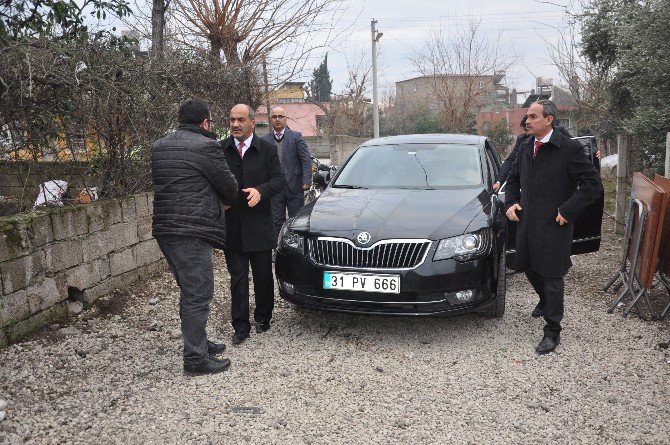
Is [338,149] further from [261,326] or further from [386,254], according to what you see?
[386,254]

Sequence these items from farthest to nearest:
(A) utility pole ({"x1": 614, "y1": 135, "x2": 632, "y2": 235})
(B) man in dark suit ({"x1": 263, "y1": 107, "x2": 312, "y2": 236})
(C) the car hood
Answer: (A) utility pole ({"x1": 614, "y1": 135, "x2": 632, "y2": 235}) < (B) man in dark suit ({"x1": 263, "y1": 107, "x2": 312, "y2": 236}) < (C) the car hood

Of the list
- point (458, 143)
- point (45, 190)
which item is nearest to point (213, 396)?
point (45, 190)

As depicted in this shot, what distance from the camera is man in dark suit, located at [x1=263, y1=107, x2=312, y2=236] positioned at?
22.7 feet

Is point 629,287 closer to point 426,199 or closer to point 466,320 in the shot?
point 466,320

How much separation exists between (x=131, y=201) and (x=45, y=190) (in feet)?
2.90

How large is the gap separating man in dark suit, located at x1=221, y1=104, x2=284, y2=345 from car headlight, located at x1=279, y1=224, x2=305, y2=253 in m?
0.10

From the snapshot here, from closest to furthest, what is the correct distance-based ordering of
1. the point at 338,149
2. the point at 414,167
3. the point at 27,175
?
1. the point at 27,175
2. the point at 414,167
3. the point at 338,149

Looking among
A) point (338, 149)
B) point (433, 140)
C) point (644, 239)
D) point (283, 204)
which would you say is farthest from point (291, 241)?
point (338, 149)

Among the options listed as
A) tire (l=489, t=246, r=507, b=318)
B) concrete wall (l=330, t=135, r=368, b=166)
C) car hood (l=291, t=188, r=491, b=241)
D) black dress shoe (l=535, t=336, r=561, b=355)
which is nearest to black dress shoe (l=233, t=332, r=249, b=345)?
car hood (l=291, t=188, r=491, b=241)

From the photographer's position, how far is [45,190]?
17.4ft

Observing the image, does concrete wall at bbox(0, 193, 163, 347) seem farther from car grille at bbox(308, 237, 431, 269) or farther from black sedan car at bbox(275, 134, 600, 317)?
car grille at bbox(308, 237, 431, 269)

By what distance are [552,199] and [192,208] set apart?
8.38 feet

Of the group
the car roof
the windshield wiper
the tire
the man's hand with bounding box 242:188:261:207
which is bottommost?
the tire

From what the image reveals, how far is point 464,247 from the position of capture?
4.23m
